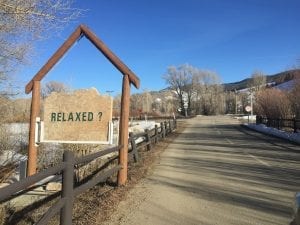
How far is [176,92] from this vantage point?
149125 mm

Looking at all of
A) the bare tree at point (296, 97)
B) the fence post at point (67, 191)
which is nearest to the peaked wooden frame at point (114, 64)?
the fence post at point (67, 191)

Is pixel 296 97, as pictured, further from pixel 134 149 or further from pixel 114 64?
pixel 114 64

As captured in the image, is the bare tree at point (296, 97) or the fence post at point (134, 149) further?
the bare tree at point (296, 97)

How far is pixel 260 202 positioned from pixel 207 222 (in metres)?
1.95

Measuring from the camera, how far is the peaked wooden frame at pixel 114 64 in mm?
10727

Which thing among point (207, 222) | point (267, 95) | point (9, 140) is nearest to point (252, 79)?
point (267, 95)

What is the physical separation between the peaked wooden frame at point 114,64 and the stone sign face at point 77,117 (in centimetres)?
30

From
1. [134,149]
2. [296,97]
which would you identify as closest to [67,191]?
[134,149]

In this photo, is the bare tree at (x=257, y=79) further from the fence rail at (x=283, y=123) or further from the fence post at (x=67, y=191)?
the fence post at (x=67, y=191)

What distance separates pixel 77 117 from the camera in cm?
1105

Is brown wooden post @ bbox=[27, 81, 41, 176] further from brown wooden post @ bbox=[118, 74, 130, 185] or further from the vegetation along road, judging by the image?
the vegetation along road

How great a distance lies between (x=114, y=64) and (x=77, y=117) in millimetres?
1581

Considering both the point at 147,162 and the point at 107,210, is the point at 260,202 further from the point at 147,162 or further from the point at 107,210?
the point at 147,162

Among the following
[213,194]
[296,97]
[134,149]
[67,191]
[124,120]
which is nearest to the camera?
[67,191]
